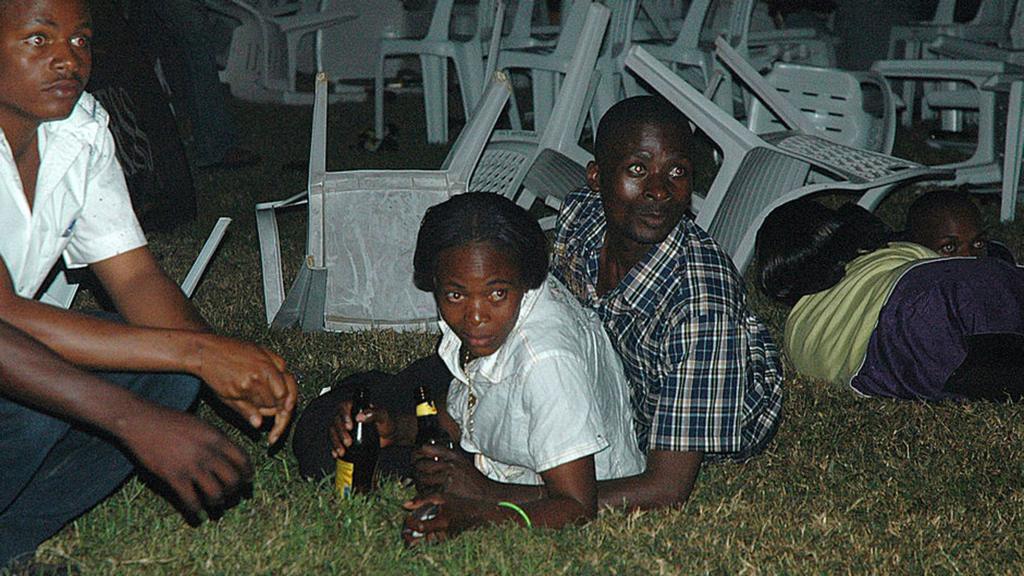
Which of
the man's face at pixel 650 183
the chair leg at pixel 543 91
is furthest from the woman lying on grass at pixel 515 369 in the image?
the chair leg at pixel 543 91

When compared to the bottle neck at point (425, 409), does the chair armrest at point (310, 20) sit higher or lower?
lower

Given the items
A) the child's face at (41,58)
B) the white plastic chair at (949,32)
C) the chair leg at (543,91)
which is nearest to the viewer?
the child's face at (41,58)

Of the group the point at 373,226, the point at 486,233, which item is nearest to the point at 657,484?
the point at 486,233

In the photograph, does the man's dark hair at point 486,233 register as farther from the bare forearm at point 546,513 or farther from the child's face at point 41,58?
the child's face at point 41,58

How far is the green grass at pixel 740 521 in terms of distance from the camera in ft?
9.61

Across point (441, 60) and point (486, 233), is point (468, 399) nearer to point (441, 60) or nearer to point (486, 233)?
point (486, 233)

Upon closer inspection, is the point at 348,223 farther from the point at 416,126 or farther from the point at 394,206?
the point at 416,126

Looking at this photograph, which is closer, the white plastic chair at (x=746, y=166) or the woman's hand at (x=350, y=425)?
the woman's hand at (x=350, y=425)

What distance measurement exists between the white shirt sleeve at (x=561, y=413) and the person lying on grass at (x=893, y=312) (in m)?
1.77

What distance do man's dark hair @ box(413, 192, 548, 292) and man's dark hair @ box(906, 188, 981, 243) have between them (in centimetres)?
251

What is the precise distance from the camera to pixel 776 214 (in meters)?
5.14

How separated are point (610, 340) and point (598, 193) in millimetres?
515

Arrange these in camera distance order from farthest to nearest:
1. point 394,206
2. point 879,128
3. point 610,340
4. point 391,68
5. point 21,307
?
point 391,68, point 879,128, point 394,206, point 610,340, point 21,307

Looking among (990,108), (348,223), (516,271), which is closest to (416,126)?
(990,108)
